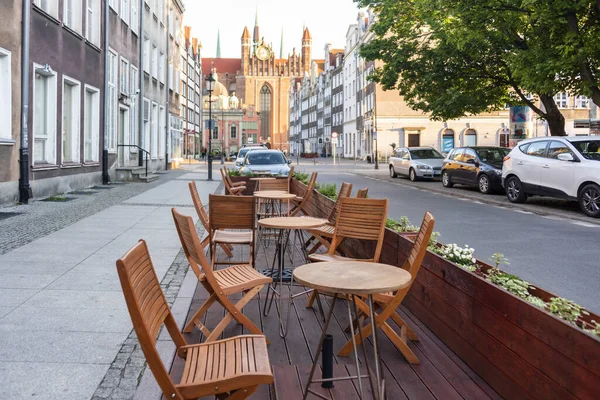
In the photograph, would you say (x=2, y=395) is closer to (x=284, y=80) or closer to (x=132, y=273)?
(x=132, y=273)

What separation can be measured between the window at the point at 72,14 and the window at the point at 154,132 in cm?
1365

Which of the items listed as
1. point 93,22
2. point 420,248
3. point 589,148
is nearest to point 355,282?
point 420,248

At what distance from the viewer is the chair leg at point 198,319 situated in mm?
4719

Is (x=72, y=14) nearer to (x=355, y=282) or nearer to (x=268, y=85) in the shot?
(x=355, y=282)

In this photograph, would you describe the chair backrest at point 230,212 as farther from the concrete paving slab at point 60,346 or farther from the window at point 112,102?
the window at point 112,102

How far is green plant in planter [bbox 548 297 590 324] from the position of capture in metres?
3.24

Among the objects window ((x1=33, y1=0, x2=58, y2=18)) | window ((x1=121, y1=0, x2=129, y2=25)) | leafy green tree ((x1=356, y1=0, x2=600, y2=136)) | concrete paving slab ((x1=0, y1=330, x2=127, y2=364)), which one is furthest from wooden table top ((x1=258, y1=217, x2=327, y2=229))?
window ((x1=121, y1=0, x2=129, y2=25))

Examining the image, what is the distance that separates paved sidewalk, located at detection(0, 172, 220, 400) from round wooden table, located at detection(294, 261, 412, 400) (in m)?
1.34

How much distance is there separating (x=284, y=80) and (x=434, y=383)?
131007mm

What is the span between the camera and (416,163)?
29000mm

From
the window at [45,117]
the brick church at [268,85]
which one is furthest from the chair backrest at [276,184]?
the brick church at [268,85]

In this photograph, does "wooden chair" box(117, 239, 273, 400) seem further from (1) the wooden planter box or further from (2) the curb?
(2) the curb

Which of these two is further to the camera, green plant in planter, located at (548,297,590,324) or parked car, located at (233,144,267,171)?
parked car, located at (233,144,267,171)

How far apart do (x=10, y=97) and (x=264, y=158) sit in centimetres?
896
